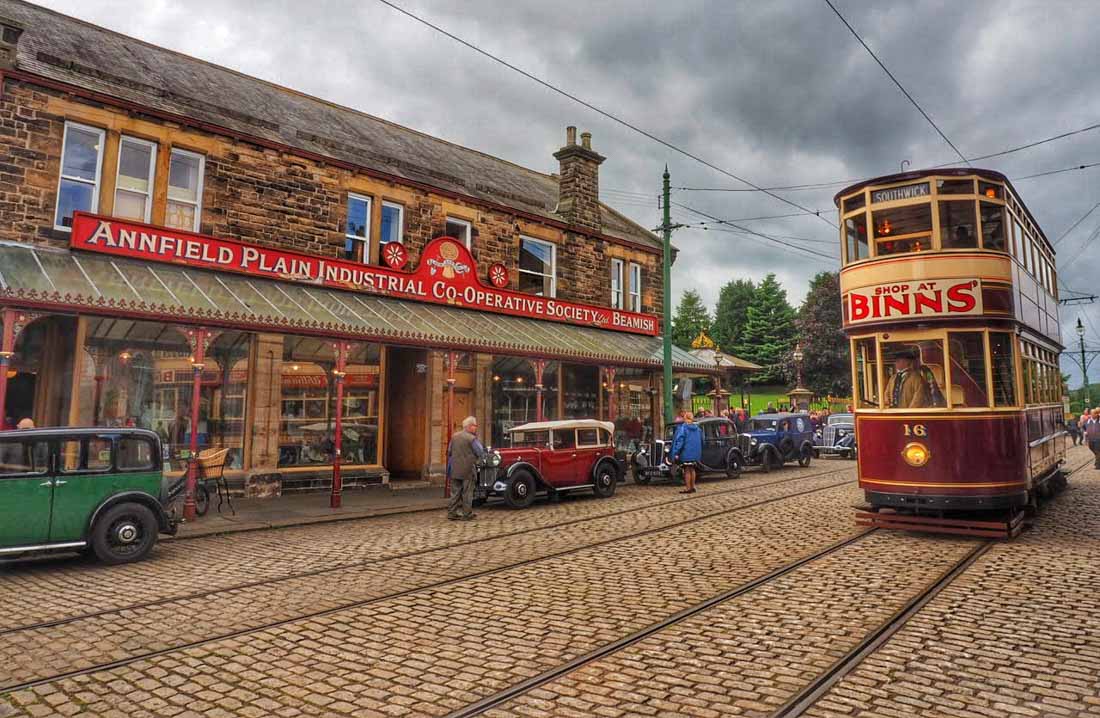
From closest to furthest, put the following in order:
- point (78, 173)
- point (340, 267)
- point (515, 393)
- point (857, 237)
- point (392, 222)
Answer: point (857, 237) → point (78, 173) → point (340, 267) → point (392, 222) → point (515, 393)

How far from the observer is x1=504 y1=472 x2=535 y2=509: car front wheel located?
494 inches

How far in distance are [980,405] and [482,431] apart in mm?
12208

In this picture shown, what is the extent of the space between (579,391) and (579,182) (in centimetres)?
730

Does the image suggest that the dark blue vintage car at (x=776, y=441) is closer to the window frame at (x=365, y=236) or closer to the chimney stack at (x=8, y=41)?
the window frame at (x=365, y=236)

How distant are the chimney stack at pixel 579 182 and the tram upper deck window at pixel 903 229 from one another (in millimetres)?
13085

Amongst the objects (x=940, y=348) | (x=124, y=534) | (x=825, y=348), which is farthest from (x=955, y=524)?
(x=825, y=348)

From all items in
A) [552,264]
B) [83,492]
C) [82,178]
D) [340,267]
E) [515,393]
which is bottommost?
[83,492]

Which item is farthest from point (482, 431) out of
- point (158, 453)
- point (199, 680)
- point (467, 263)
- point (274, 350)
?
point (199, 680)

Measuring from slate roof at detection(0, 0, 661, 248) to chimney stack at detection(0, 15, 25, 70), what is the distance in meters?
0.24

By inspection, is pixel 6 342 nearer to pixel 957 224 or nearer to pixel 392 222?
pixel 392 222

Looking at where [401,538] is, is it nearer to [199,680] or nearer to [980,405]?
[199,680]

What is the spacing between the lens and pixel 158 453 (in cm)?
841

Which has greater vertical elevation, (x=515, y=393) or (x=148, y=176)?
(x=148, y=176)

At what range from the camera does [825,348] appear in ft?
166
